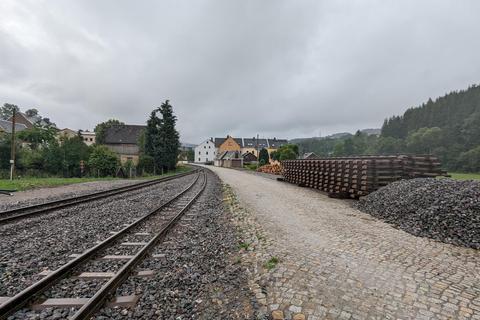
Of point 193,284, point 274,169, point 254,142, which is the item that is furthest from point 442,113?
point 193,284

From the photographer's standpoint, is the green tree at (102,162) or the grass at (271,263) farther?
the green tree at (102,162)

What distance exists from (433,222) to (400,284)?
3.96 meters

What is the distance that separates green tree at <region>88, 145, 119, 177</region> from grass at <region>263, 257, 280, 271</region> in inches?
1061

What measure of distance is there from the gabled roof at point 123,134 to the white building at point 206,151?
182 ft

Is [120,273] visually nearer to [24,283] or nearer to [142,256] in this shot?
[142,256]

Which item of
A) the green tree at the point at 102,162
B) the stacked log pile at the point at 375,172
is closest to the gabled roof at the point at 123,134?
the green tree at the point at 102,162

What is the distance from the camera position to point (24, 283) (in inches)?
153

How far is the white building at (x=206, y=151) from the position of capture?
369 feet

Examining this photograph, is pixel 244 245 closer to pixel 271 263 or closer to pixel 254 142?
pixel 271 263

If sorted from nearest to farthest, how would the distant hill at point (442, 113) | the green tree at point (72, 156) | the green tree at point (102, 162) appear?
the green tree at point (72, 156)
the green tree at point (102, 162)
the distant hill at point (442, 113)

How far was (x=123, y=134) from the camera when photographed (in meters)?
55.7

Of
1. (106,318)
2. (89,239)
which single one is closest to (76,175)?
(89,239)

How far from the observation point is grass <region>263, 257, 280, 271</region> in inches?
180

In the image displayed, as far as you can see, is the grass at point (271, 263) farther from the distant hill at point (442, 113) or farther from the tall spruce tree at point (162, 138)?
the distant hill at point (442, 113)
